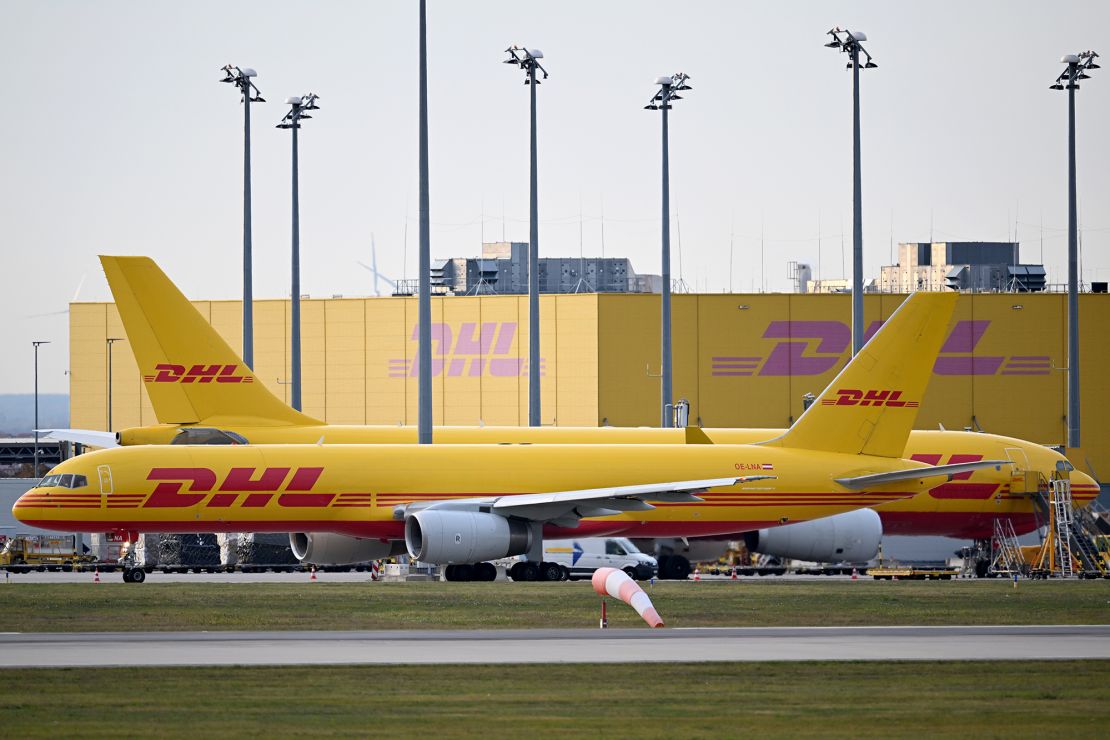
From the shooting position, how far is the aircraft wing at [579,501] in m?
48.6

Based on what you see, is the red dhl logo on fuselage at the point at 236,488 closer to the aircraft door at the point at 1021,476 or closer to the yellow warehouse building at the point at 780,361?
the aircraft door at the point at 1021,476

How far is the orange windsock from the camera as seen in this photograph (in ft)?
114

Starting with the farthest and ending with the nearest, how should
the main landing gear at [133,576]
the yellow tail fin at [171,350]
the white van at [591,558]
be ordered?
the white van at [591,558]
the yellow tail fin at [171,350]
the main landing gear at [133,576]

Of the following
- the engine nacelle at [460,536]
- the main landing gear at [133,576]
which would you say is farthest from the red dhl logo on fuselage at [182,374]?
the engine nacelle at [460,536]

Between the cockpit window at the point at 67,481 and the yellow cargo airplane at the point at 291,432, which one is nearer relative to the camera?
the cockpit window at the point at 67,481

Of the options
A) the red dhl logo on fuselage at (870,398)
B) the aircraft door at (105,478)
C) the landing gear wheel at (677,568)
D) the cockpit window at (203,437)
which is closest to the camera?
the aircraft door at (105,478)

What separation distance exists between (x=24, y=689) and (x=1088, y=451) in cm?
8552

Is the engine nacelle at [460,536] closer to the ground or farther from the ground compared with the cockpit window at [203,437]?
closer to the ground

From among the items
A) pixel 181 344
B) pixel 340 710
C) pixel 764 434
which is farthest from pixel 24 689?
pixel 764 434

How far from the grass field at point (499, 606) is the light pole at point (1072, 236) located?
2079 centimetres

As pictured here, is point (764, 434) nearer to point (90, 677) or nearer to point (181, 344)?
point (181, 344)

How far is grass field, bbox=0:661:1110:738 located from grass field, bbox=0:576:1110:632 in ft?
28.9

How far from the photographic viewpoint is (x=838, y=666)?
2709 centimetres

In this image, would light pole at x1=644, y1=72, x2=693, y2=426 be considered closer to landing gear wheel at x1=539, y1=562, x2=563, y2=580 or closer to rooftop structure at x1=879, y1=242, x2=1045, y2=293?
landing gear wheel at x1=539, y1=562, x2=563, y2=580
